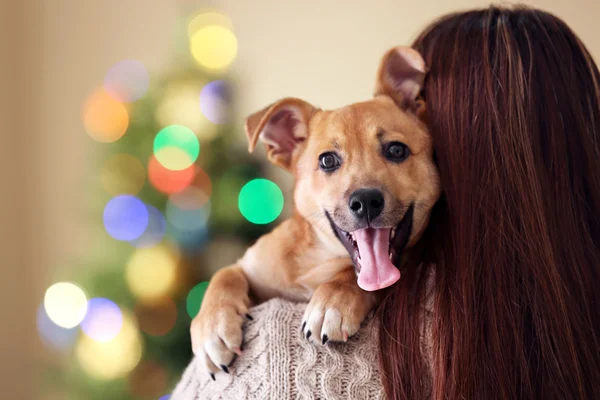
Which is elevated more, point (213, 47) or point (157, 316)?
point (213, 47)

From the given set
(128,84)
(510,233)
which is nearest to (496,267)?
(510,233)

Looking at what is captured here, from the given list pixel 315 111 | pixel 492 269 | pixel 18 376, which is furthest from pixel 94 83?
pixel 492 269

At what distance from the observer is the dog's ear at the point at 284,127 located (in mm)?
1372

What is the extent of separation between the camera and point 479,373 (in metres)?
0.88

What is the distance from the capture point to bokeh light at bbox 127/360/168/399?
232cm

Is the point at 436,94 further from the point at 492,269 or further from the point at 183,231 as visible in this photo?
the point at 183,231

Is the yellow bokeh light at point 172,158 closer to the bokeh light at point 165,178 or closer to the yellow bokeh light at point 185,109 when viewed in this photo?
the bokeh light at point 165,178

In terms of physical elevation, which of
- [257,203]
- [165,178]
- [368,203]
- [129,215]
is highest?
[368,203]

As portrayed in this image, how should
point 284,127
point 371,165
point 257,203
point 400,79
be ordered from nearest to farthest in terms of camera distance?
point 371,165 → point 400,79 → point 284,127 → point 257,203

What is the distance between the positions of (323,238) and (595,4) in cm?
226

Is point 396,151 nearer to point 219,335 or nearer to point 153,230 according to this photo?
point 219,335

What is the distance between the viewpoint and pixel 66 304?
7.91 feet

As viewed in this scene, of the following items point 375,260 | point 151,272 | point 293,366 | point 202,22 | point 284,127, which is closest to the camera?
point 293,366

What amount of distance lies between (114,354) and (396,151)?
Result: 1.65 metres
